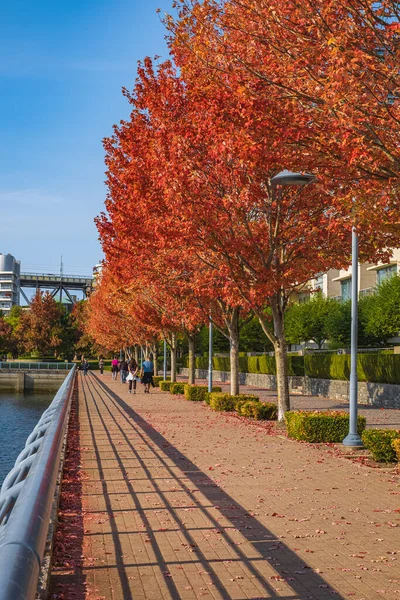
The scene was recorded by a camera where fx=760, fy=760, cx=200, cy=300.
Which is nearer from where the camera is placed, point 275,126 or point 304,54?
point 304,54

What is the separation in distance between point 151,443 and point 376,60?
9.51 meters

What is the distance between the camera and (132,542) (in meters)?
7.39

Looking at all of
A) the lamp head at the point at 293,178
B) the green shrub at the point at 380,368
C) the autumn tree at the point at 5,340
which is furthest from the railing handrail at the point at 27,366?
the lamp head at the point at 293,178

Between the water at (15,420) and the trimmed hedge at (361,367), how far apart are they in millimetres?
14270

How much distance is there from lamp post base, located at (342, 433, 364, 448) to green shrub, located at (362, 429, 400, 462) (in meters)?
1.49

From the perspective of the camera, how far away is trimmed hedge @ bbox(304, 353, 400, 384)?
96.0ft

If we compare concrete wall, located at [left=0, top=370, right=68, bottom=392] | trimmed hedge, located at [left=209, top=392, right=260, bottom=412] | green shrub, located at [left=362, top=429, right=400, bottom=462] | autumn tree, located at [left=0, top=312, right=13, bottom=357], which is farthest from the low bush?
autumn tree, located at [left=0, top=312, right=13, bottom=357]

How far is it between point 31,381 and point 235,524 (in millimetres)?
73578

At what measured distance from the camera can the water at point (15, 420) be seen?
1045 inches

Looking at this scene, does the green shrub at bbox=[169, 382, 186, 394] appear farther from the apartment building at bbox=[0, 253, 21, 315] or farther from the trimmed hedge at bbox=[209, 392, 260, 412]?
the apartment building at bbox=[0, 253, 21, 315]

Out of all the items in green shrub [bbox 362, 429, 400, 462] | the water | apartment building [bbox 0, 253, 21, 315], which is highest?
apartment building [bbox 0, 253, 21, 315]

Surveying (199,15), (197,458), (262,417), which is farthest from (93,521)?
(262,417)

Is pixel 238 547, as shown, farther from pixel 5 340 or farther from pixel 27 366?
pixel 5 340

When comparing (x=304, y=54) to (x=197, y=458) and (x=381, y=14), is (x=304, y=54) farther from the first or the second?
(x=197, y=458)
